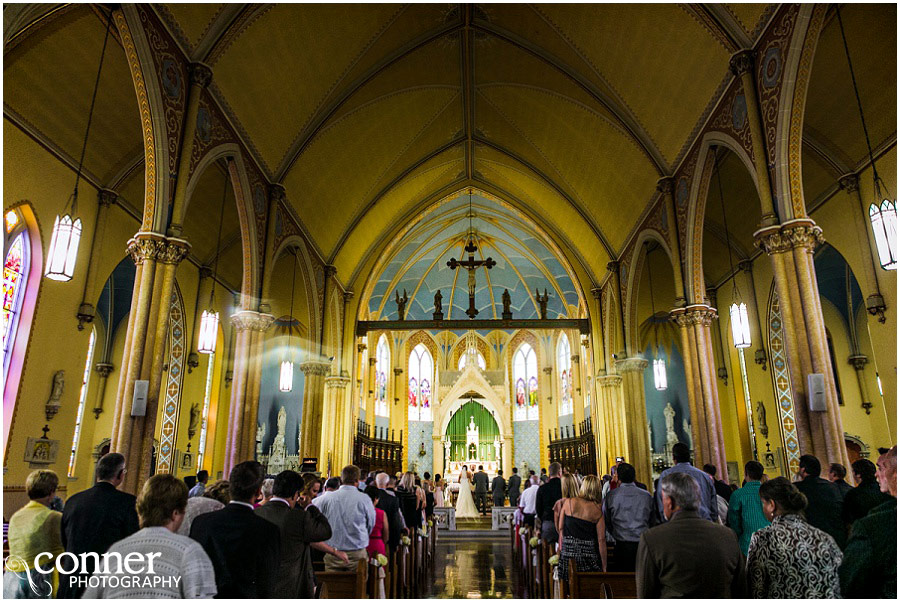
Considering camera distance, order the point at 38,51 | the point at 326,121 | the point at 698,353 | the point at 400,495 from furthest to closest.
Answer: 1. the point at 326,121
2. the point at 698,353
3. the point at 38,51
4. the point at 400,495

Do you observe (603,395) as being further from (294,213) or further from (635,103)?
(294,213)

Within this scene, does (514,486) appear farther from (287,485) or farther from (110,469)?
(110,469)

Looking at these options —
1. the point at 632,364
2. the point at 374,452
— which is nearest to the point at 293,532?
the point at 632,364

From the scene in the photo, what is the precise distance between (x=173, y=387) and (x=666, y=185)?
13.8 meters

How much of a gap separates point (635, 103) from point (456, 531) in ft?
40.1

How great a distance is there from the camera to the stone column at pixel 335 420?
63.3 feet

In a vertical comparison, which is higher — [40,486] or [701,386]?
Result: [701,386]

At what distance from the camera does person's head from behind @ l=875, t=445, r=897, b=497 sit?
12.7 feet

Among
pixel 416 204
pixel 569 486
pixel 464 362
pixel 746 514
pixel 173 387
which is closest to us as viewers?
pixel 746 514

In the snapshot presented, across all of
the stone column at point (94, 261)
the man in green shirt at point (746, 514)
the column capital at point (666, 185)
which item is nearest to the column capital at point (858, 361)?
the column capital at point (666, 185)

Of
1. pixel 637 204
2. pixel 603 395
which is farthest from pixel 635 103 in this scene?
pixel 603 395

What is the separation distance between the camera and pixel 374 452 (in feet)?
84.4

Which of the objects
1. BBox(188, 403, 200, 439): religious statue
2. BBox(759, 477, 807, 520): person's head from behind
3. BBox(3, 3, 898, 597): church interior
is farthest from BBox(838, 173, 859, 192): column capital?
BBox(188, 403, 200, 439): religious statue

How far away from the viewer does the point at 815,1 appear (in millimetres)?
8000
